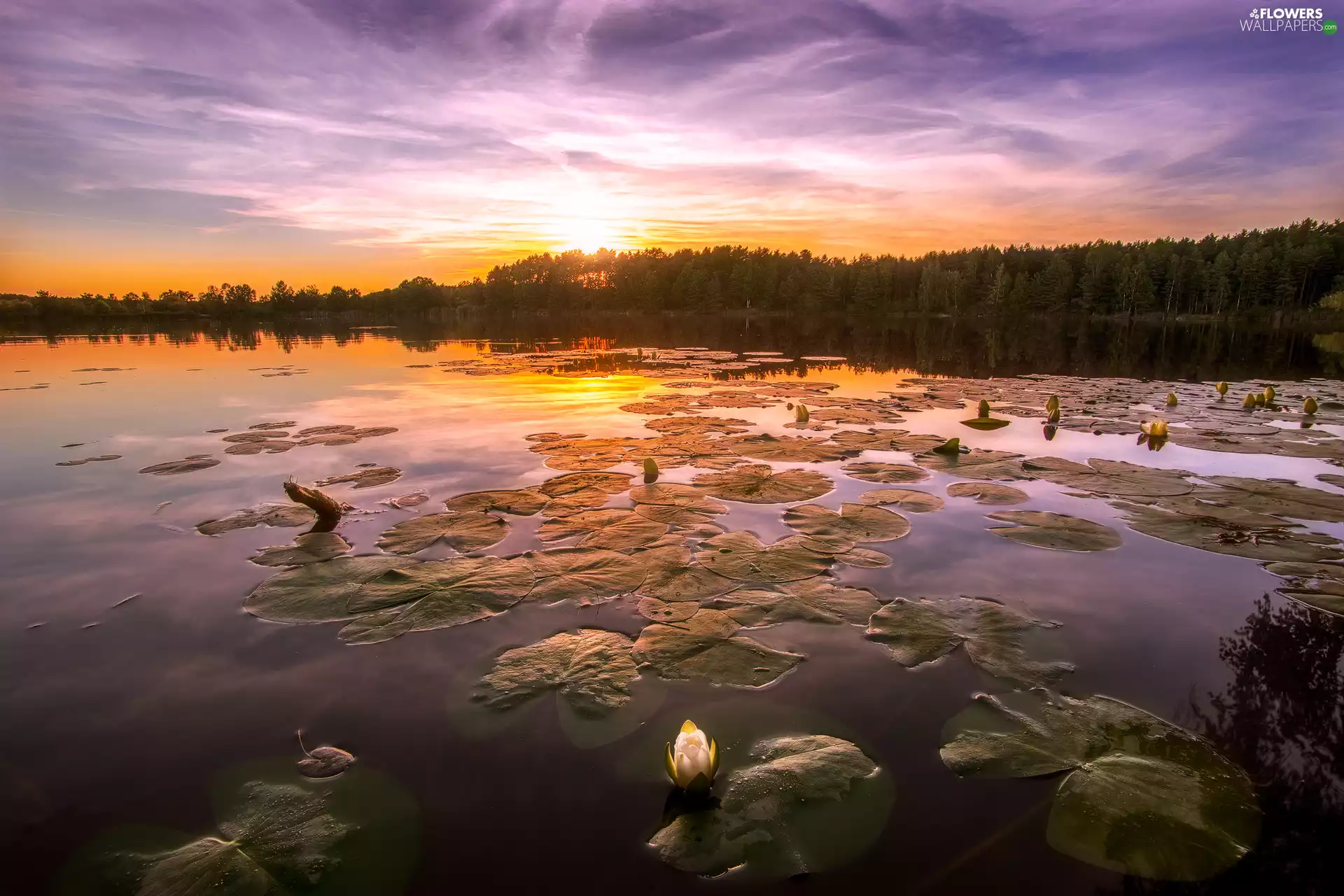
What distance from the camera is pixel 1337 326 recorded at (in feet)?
176

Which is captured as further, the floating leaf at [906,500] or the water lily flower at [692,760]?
the floating leaf at [906,500]

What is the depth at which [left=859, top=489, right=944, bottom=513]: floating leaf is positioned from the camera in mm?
5910

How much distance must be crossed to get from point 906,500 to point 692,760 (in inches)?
174

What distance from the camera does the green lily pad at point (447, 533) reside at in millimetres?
4914

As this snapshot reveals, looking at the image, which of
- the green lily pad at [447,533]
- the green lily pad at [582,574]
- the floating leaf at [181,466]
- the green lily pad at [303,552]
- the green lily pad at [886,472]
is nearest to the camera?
the green lily pad at [582,574]

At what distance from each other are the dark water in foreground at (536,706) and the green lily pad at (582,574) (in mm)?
158

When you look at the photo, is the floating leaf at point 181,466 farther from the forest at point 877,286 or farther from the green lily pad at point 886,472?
the forest at point 877,286

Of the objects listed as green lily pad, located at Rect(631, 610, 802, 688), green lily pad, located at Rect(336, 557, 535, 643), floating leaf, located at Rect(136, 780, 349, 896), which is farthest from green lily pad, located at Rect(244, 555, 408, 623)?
green lily pad, located at Rect(631, 610, 802, 688)

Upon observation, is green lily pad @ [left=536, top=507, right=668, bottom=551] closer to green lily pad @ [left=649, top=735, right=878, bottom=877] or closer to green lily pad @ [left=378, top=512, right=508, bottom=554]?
green lily pad @ [left=378, top=512, right=508, bottom=554]

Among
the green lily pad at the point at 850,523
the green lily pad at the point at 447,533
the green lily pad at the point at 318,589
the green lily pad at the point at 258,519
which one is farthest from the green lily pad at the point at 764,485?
the green lily pad at the point at 258,519

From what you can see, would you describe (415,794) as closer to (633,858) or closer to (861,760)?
(633,858)

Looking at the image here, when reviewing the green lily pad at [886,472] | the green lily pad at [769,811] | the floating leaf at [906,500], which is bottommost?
A: the green lily pad at [769,811]

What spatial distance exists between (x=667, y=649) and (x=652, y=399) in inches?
372

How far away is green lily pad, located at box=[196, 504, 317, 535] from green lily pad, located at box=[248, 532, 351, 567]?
0.50 metres
